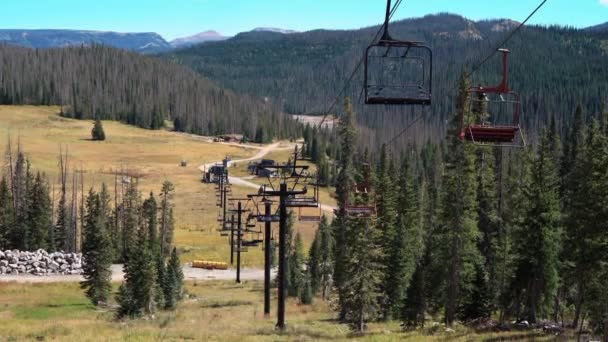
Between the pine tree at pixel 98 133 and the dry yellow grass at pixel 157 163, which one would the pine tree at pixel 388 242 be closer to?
the dry yellow grass at pixel 157 163

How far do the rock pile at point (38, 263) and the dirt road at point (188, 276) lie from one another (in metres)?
1.64

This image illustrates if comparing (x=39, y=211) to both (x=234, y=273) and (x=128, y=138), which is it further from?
(x=128, y=138)

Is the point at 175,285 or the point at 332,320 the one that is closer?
the point at 332,320

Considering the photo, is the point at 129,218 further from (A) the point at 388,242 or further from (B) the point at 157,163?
(B) the point at 157,163

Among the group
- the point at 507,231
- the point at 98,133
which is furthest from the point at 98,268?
the point at 98,133

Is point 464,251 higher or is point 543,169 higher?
point 543,169

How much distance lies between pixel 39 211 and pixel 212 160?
95660mm

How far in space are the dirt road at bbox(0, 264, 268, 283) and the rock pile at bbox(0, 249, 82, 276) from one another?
5.37ft

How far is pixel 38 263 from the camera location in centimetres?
6950

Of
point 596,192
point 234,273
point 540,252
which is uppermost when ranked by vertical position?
point 596,192

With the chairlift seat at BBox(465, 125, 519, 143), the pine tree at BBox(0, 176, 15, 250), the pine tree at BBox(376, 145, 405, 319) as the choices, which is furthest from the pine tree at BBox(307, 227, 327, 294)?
the chairlift seat at BBox(465, 125, 519, 143)

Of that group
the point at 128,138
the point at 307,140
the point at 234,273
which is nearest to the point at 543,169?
the point at 234,273

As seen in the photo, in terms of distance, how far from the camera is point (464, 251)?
37.7 m

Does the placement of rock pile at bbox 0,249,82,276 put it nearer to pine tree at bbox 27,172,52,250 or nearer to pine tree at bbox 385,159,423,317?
pine tree at bbox 27,172,52,250
